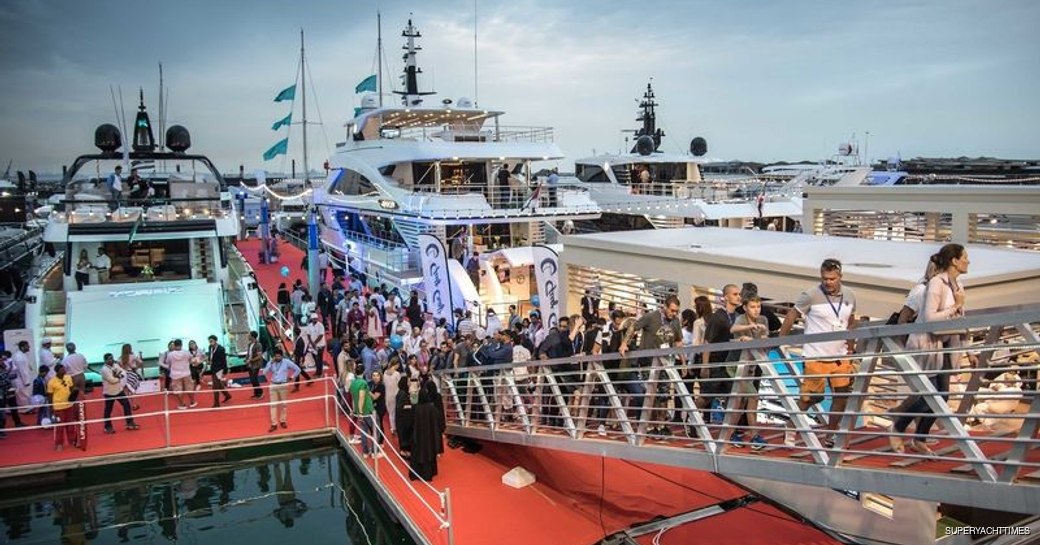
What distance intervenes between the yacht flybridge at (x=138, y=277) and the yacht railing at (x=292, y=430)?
2066 millimetres

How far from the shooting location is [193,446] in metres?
11.6

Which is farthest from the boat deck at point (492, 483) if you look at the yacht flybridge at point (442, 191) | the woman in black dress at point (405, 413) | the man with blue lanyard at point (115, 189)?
the yacht flybridge at point (442, 191)

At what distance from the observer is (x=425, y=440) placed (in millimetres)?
9875

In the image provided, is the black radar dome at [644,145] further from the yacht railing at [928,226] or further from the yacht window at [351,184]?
the yacht railing at [928,226]

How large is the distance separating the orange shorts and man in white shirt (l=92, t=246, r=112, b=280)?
54.6 ft

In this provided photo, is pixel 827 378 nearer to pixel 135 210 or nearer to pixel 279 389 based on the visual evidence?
pixel 279 389

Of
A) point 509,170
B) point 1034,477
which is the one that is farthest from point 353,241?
point 1034,477

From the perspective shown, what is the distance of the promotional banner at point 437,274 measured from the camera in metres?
18.4

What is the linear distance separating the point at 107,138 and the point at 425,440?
16.3 metres

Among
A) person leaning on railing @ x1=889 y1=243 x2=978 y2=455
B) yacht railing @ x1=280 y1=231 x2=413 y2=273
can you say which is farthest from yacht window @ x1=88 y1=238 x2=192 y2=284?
person leaning on railing @ x1=889 y1=243 x2=978 y2=455

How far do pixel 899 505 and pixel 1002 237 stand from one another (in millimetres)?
11394

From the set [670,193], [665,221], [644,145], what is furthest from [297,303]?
[644,145]

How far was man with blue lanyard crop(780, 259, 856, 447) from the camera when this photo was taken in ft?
18.9

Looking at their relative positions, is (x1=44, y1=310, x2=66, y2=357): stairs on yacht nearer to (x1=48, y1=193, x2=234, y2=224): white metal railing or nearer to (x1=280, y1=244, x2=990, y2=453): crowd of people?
(x1=48, y1=193, x2=234, y2=224): white metal railing
